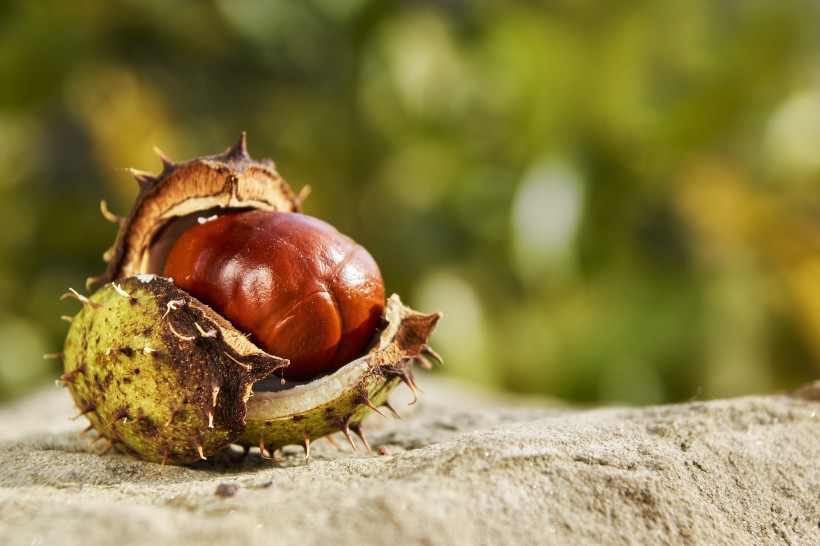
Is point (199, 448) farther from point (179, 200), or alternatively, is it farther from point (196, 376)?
point (179, 200)

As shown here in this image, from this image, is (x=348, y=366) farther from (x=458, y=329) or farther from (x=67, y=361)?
(x=458, y=329)

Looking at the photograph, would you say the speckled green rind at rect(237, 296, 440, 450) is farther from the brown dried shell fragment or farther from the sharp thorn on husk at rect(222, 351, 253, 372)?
the brown dried shell fragment

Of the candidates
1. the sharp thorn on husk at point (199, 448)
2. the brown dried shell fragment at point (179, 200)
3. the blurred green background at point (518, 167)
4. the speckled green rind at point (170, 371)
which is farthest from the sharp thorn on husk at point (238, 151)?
the blurred green background at point (518, 167)

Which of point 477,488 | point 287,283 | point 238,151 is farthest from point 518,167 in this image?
point 477,488

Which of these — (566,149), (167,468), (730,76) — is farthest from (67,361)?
(730,76)

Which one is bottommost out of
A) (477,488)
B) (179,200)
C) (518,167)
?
(477,488)
